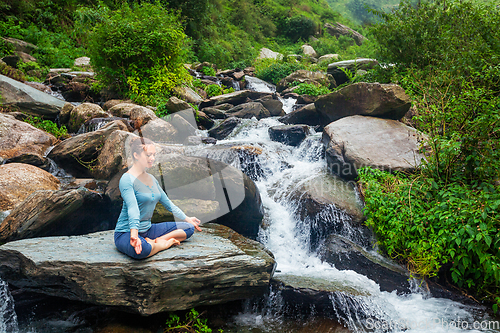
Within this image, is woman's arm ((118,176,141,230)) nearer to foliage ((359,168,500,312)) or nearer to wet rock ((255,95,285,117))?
foliage ((359,168,500,312))

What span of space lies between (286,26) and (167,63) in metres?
27.4

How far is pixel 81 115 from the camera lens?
8805 millimetres

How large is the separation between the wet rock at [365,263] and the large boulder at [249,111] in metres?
7.51

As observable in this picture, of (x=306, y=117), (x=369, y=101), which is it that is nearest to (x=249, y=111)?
(x=306, y=117)

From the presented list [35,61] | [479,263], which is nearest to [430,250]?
[479,263]

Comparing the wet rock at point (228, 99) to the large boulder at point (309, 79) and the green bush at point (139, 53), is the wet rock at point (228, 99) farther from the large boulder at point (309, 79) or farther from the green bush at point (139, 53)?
the large boulder at point (309, 79)

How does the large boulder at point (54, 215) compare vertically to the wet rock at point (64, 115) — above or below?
above

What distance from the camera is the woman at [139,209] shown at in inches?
118

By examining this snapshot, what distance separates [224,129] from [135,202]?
7529 millimetres

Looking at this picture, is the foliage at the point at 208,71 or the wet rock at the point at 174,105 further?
the foliage at the point at 208,71

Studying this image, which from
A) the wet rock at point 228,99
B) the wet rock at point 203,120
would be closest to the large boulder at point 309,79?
the wet rock at point 228,99

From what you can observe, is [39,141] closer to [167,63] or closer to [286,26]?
[167,63]

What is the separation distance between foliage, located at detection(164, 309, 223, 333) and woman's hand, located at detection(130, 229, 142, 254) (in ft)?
3.70

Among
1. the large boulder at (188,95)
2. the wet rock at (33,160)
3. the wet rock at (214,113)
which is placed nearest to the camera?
the wet rock at (33,160)
